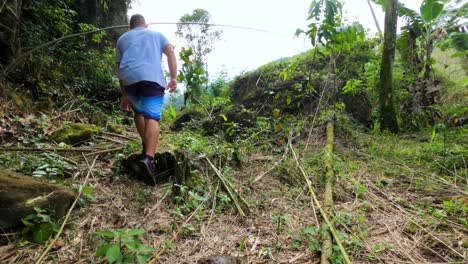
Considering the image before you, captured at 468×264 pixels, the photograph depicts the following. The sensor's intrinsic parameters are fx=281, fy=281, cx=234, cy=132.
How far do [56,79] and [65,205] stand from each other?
155 inches

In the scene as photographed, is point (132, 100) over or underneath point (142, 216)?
over

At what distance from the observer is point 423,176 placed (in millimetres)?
2875

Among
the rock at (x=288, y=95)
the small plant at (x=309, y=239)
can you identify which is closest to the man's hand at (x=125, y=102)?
the small plant at (x=309, y=239)

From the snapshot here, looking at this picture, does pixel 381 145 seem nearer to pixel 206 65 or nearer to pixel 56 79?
pixel 56 79

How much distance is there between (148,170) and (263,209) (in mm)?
1016

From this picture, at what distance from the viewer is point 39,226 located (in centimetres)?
161

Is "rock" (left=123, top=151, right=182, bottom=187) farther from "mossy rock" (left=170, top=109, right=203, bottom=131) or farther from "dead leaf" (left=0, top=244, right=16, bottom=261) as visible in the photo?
"mossy rock" (left=170, top=109, right=203, bottom=131)

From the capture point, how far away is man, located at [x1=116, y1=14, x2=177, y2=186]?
8.20 feet

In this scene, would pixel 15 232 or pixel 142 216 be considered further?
pixel 142 216

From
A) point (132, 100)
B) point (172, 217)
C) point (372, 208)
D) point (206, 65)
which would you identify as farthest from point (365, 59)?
point (206, 65)

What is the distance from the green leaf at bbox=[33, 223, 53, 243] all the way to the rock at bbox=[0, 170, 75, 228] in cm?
12

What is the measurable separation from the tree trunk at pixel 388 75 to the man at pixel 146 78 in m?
3.83

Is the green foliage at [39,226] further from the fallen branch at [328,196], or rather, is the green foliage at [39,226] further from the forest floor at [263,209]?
the fallen branch at [328,196]

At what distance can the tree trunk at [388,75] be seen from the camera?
187 inches
